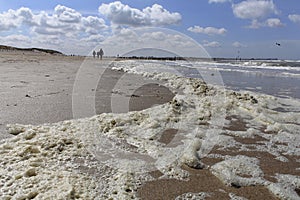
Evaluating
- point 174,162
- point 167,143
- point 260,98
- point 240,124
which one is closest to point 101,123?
point 167,143

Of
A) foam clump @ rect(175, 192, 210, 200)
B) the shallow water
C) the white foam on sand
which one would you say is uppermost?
the shallow water

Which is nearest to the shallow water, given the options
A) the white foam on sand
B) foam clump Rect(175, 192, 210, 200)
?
the white foam on sand

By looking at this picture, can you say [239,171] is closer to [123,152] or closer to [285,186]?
[285,186]

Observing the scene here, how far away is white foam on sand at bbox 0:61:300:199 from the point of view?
273 cm

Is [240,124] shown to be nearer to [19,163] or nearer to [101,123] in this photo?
[101,123]

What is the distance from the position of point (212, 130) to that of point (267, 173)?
171 cm

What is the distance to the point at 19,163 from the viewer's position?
3059 mm

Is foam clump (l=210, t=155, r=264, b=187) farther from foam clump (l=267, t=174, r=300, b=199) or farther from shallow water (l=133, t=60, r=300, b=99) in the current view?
shallow water (l=133, t=60, r=300, b=99)

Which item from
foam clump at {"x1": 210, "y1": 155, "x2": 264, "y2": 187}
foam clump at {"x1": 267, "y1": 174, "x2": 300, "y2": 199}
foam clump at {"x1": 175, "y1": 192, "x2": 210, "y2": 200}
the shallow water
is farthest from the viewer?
the shallow water

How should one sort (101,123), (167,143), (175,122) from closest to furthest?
1. (167,143)
2. (101,123)
3. (175,122)

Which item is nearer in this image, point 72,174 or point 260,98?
point 72,174

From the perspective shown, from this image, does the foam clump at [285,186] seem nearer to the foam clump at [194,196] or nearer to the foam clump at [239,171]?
the foam clump at [239,171]

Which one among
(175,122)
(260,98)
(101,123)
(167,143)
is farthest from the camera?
(260,98)

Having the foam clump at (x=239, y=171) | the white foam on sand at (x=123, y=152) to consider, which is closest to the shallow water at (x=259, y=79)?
the white foam on sand at (x=123, y=152)
